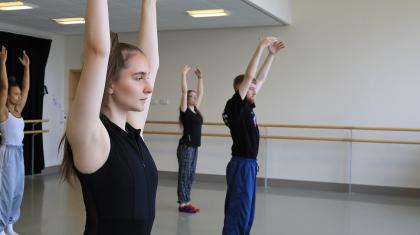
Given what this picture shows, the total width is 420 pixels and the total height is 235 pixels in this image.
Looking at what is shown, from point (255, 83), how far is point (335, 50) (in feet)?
11.6

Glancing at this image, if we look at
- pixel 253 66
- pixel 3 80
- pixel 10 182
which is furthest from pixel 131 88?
pixel 10 182

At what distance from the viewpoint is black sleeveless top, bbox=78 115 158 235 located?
45.3 inches

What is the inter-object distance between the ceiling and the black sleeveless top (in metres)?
4.76

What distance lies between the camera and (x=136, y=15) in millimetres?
6703

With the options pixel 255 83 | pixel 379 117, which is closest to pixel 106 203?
pixel 255 83

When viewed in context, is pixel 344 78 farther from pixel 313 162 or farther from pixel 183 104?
pixel 183 104

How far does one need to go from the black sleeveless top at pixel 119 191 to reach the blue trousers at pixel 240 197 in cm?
229

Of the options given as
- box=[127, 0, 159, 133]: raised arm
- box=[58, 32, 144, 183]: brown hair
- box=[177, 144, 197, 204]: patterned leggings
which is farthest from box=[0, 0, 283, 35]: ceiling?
box=[58, 32, 144, 183]: brown hair

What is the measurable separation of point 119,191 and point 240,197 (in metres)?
2.41

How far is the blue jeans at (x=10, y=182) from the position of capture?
4.05 m

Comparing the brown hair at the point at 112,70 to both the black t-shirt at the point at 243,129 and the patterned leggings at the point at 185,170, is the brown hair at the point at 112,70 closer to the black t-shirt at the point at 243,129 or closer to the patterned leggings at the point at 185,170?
the black t-shirt at the point at 243,129

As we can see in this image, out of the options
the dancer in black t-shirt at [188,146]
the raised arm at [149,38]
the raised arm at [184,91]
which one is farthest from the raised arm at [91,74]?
the dancer in black t-shirt at [188,146]

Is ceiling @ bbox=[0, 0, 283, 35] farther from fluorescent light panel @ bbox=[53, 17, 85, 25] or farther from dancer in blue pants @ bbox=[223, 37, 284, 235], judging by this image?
dancer in blue pants @ bbox=[223, 37, 284, 235]

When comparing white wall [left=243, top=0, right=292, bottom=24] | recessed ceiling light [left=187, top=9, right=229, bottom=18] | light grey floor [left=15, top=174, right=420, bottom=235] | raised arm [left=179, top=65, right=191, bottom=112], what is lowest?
light grey floor [left=15, top=174, right=420, bottom=235]
